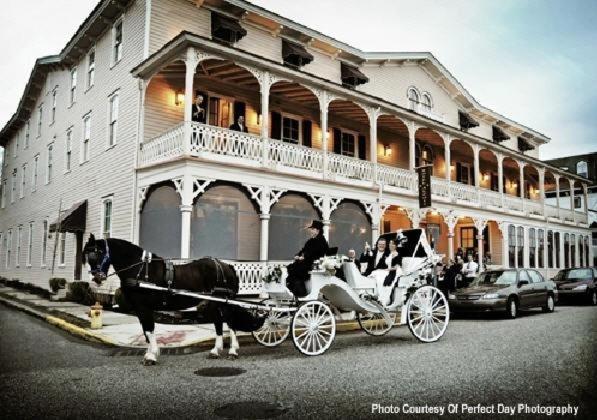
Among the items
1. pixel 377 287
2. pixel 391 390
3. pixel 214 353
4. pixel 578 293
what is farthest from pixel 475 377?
pixel 578 293

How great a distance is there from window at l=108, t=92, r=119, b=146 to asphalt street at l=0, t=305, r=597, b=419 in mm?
10236

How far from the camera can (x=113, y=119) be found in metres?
18.8

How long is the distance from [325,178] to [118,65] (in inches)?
374

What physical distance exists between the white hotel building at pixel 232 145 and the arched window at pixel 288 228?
9 cm

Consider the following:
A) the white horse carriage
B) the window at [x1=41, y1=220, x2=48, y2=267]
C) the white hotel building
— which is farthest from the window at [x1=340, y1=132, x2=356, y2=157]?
the window at [x1=41, y1=220, x2=48, y2=267]

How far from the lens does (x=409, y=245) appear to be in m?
10.7

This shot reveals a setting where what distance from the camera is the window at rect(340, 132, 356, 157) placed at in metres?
23.0

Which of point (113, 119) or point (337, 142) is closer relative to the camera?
point (113, 119)

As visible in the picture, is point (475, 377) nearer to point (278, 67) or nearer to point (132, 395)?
point (132, 395)

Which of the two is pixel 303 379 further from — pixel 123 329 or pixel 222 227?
pixel 222 227

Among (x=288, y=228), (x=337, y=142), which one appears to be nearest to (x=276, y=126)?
(x=337, y=142)

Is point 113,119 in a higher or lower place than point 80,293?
higher

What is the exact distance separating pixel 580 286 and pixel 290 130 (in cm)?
1411

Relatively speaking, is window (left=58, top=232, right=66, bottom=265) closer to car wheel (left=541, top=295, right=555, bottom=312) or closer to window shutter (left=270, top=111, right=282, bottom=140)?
→ window shutter (left=270, top=111, right=282, bottom=140)
